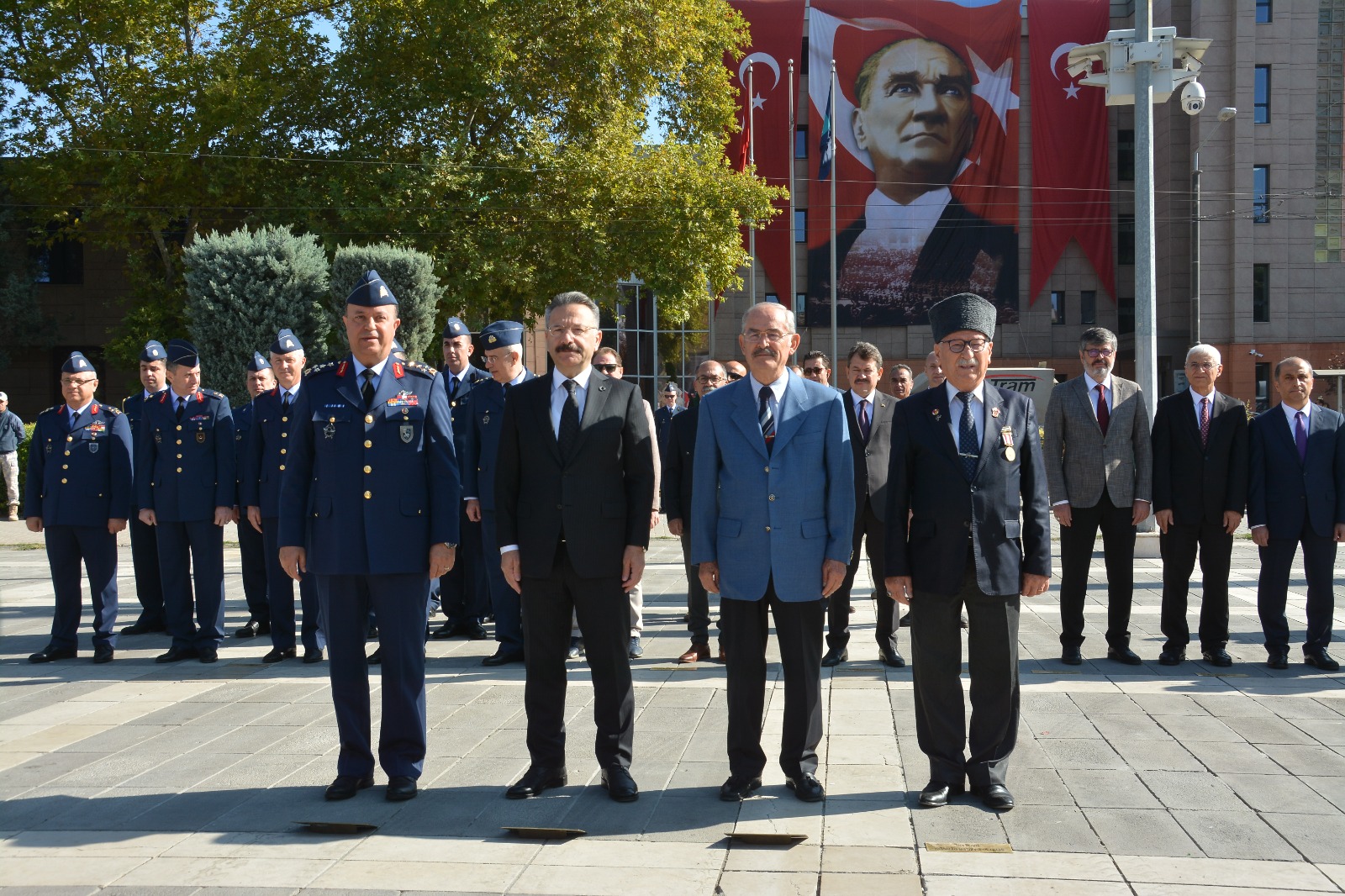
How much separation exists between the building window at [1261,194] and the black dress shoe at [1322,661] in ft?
140

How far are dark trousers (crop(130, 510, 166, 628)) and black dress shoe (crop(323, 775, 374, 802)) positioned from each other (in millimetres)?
5634

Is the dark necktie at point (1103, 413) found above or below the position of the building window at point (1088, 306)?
below

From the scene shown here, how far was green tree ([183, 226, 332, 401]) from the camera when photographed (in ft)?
77.2

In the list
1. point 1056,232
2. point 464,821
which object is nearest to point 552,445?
point 464,821

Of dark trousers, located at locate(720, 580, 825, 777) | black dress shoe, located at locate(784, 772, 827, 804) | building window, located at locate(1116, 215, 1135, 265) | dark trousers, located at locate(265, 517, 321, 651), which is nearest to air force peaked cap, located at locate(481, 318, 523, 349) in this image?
dark trousers, located at locate(265, 517, 321, 651)

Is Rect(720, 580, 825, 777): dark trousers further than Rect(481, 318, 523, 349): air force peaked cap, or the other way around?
Rect(481, 318, 523, 349): air force peaked cap

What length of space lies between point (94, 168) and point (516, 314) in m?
Result: 11.2

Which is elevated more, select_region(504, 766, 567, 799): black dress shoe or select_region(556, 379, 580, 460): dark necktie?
select_region(556, 379, 580, 460): dark necktie

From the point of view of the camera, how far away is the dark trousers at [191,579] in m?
8.76

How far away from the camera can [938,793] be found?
16.5ft

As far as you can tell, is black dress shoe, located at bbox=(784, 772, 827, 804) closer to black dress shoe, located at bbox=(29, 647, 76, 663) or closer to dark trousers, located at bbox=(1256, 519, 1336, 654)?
dark trousers, located at bbox=(1256, 519, 1336, 654)

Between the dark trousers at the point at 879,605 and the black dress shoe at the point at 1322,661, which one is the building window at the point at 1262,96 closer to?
the black dress shoe at the point at 1322,661

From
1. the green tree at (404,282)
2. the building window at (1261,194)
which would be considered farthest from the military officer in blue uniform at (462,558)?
the building window at (1261,194)

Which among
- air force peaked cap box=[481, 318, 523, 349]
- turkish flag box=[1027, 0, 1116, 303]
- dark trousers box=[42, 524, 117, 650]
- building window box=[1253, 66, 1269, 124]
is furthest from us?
turkish flag box=[1027, 0, 1116, 303]
